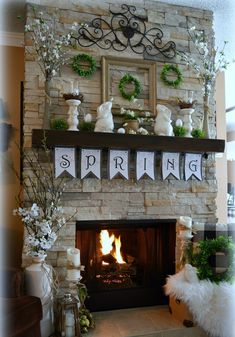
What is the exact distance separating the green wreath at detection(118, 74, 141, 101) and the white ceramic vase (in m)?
1.41

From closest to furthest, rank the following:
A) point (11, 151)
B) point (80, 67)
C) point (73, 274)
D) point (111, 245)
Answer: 1. point (73, 274)
2. point (80, 67)
3. point (111, 245)
4. point (11, 151)

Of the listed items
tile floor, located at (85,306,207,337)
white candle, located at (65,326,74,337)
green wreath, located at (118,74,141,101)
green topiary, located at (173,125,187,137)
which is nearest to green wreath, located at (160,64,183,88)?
green wreath, located at (118,74,141,101)

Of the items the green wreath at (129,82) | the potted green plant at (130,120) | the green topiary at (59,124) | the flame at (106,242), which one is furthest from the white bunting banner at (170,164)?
the green topiary at (59,124)

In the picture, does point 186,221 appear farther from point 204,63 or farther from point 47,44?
point 47,44

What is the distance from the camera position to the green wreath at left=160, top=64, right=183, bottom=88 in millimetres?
2723

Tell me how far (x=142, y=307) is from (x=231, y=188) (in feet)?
7.04

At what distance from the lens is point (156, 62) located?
2.73 metres

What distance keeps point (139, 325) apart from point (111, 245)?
2.23 ft

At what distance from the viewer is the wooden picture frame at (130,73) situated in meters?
2.61

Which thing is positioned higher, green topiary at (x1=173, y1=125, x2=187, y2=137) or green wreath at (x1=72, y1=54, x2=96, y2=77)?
green wreath at (x1=72, y1=54, x2=96, y2=77)

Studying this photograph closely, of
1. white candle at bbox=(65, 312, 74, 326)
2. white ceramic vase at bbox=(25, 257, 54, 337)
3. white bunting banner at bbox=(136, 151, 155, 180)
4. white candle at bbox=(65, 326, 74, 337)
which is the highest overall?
white bunting banner at bbox=(136, 151, 155, 180)

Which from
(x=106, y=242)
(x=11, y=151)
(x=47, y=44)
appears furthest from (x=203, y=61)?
(x=11, y=151)

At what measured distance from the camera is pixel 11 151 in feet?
9.77

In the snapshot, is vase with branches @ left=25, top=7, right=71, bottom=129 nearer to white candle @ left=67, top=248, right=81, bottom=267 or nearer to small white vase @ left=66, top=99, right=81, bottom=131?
small white vase @ left=66, top=99, right=81, bottom=131
